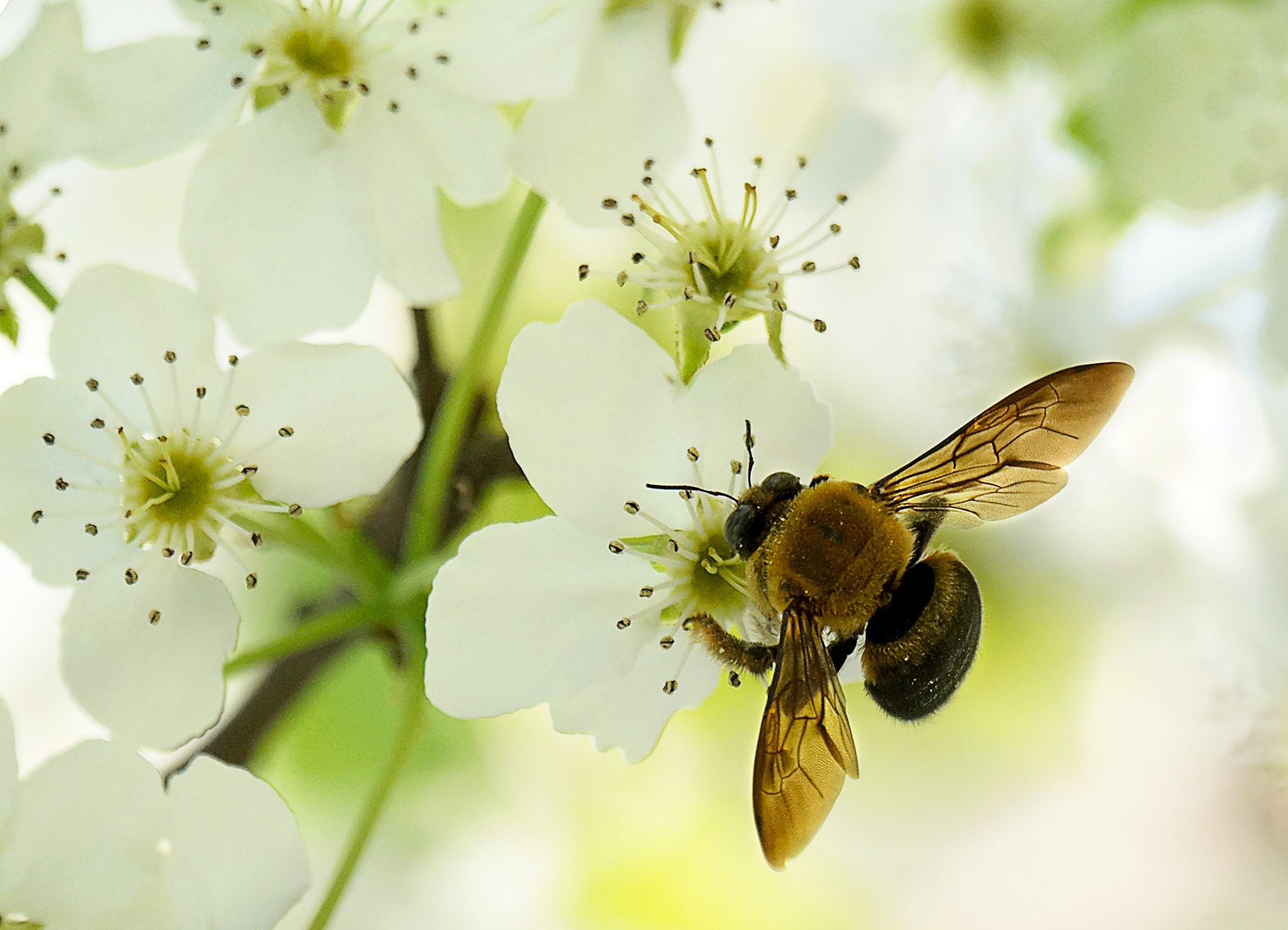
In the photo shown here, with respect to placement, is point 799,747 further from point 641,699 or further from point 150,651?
point 150,651

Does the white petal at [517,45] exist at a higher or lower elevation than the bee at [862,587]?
higher

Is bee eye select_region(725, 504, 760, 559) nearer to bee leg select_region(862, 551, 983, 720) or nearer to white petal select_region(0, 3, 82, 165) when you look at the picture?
bee leg select_region(862, 551, 983, 720)

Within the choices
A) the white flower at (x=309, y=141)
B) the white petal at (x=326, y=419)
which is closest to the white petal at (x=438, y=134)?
the white flower at (x=309, y=141)

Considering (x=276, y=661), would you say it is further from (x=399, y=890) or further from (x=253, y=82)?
(x=399, y=890)

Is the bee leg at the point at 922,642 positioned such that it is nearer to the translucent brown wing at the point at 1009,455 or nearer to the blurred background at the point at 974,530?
the translucent brown wing at the point at 1009,455

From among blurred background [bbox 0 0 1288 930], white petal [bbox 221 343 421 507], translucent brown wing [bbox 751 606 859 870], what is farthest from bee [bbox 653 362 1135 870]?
blurred background [bbox 0 0 1288 930]

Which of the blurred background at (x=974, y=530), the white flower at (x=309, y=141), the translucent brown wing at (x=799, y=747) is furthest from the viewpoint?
the blurred background at (x=974, y=530)

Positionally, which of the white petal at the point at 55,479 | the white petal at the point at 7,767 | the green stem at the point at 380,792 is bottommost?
the green stem at the point at 380,792
